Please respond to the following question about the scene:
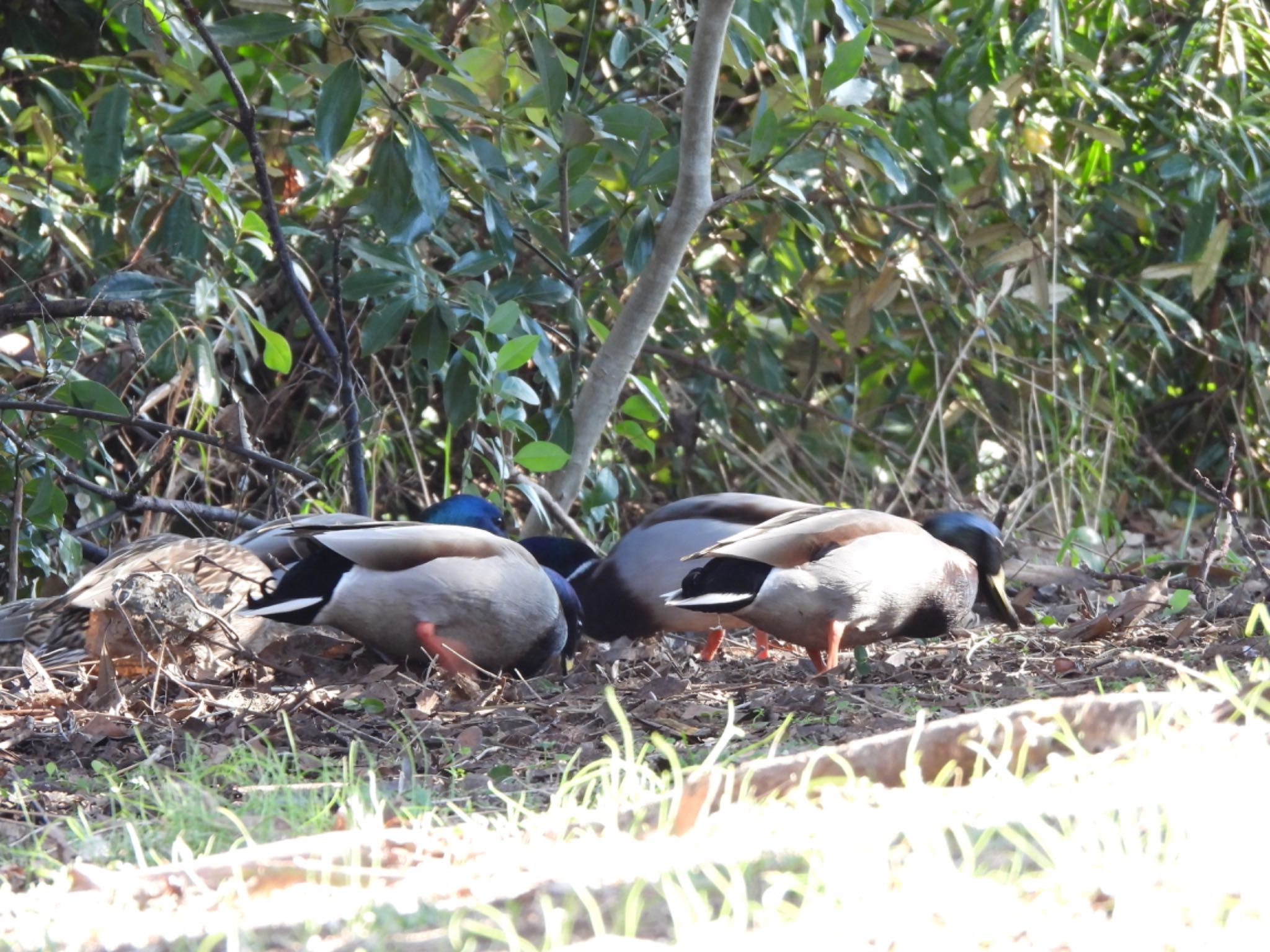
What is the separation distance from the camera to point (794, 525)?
4070 millimetres

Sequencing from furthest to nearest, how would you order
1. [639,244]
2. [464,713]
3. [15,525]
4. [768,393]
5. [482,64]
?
1. [768,393]
2. [639,244]
3. [482,64]
4. [15,525]
5. [464,713]

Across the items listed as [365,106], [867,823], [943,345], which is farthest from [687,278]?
[867,823]

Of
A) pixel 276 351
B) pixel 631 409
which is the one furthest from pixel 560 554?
pixel 276 351

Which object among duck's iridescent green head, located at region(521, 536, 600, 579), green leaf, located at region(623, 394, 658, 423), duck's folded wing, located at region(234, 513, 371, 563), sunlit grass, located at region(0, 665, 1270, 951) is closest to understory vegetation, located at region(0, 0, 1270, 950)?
sunlit grass, located at region(0, 665, 1270, 951)

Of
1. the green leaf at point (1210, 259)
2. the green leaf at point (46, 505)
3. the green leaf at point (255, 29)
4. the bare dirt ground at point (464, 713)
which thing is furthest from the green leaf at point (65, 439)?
the green leaf at point (1210, 259)

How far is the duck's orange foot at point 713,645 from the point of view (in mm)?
4465

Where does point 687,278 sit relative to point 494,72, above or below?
below

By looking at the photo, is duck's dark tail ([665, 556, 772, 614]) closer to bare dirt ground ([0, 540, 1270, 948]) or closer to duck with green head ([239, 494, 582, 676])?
bare dirt ground ([0, 540, 1270, 948])

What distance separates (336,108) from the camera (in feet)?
12.8

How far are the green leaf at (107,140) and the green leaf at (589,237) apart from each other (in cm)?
149

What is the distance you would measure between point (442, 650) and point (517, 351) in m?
1.11

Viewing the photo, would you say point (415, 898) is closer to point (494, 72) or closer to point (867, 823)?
point (867, 823)

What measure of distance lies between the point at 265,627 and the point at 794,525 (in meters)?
1.64

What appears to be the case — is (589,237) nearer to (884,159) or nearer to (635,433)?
(635,433)
